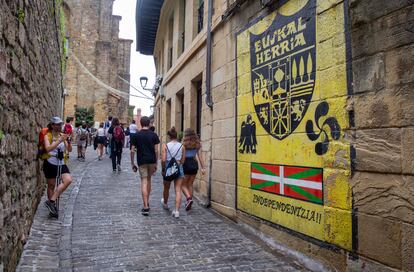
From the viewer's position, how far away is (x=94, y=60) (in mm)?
31469

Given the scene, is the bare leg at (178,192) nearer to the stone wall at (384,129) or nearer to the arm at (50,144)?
the arm at (50,144)

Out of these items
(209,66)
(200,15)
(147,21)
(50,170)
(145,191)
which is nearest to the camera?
(50,170)

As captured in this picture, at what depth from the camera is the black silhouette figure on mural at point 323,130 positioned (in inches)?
146

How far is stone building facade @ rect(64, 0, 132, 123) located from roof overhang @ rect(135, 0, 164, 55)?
1194 cm

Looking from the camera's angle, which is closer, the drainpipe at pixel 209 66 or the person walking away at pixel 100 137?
the drainpipe at pixel 209 66

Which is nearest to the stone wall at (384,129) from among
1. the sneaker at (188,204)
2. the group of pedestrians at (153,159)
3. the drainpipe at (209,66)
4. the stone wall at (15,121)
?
the stone wall at (15,121)

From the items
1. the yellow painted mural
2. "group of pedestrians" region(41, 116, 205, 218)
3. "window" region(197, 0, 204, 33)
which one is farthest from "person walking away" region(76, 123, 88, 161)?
the yellow painted mural

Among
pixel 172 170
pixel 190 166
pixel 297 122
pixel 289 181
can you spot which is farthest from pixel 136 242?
pixel 297 122

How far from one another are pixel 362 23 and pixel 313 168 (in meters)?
1.59

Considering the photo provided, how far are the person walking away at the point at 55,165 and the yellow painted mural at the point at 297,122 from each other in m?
2.66

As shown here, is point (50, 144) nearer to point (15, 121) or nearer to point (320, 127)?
point (15, 121)

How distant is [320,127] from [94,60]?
3041 centimetres

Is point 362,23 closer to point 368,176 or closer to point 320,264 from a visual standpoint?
point 368,176

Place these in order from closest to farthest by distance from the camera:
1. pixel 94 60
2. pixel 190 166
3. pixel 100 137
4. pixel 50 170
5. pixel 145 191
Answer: pixel 50 170 < pixel 145 191 < pixel 190 166 < pixel 100 137 < pixel 94 60
